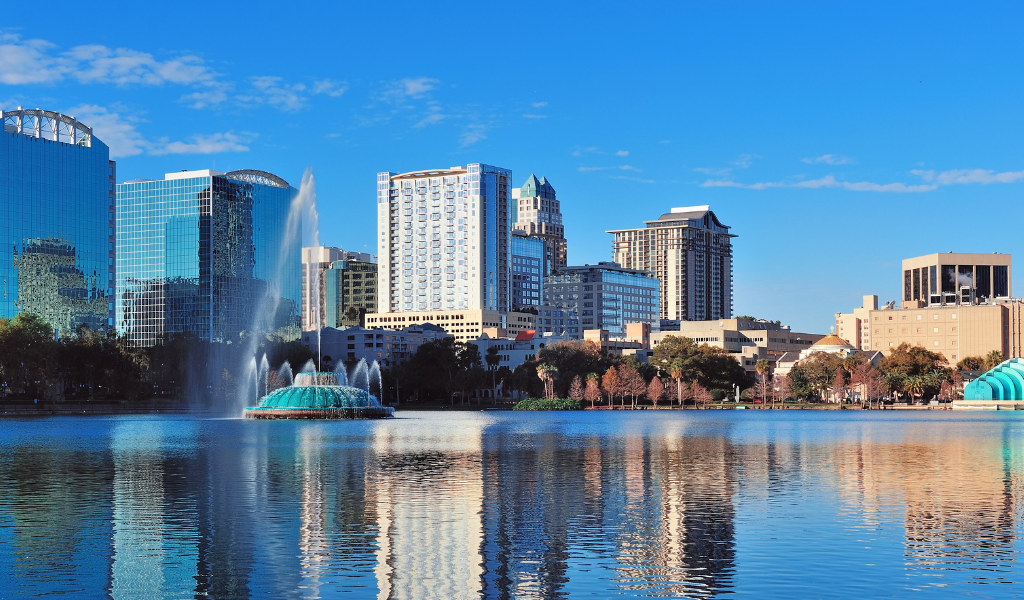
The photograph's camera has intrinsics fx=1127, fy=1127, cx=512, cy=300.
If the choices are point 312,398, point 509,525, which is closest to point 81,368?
point 312,398

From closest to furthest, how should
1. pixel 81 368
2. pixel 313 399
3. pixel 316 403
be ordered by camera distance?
1. pixel 316 403
2. pixel 313 399
3. pixel 81 368

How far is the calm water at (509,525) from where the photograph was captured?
25984mm

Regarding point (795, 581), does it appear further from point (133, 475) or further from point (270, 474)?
point (133, 475)

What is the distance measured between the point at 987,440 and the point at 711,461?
1449 inches

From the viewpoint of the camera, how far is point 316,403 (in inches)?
5315

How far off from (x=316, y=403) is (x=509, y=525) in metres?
103

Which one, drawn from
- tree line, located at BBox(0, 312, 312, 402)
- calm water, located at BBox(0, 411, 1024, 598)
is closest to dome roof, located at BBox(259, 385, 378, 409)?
tree line, located at BBox(0, 312, 312, 402)

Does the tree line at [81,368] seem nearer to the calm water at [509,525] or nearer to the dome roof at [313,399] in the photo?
the dome roof at [313,399]

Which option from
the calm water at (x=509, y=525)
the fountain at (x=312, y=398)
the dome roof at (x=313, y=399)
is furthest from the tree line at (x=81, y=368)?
the calm water at (x=509, y=525)

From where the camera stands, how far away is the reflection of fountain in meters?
134

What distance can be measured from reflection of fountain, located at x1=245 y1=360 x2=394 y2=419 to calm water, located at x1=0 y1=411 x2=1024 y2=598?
66852 mm

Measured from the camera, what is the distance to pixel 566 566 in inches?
1097

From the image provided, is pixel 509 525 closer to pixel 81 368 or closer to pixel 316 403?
pixel 316 403

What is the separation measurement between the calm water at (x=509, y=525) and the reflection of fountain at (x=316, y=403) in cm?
6685
